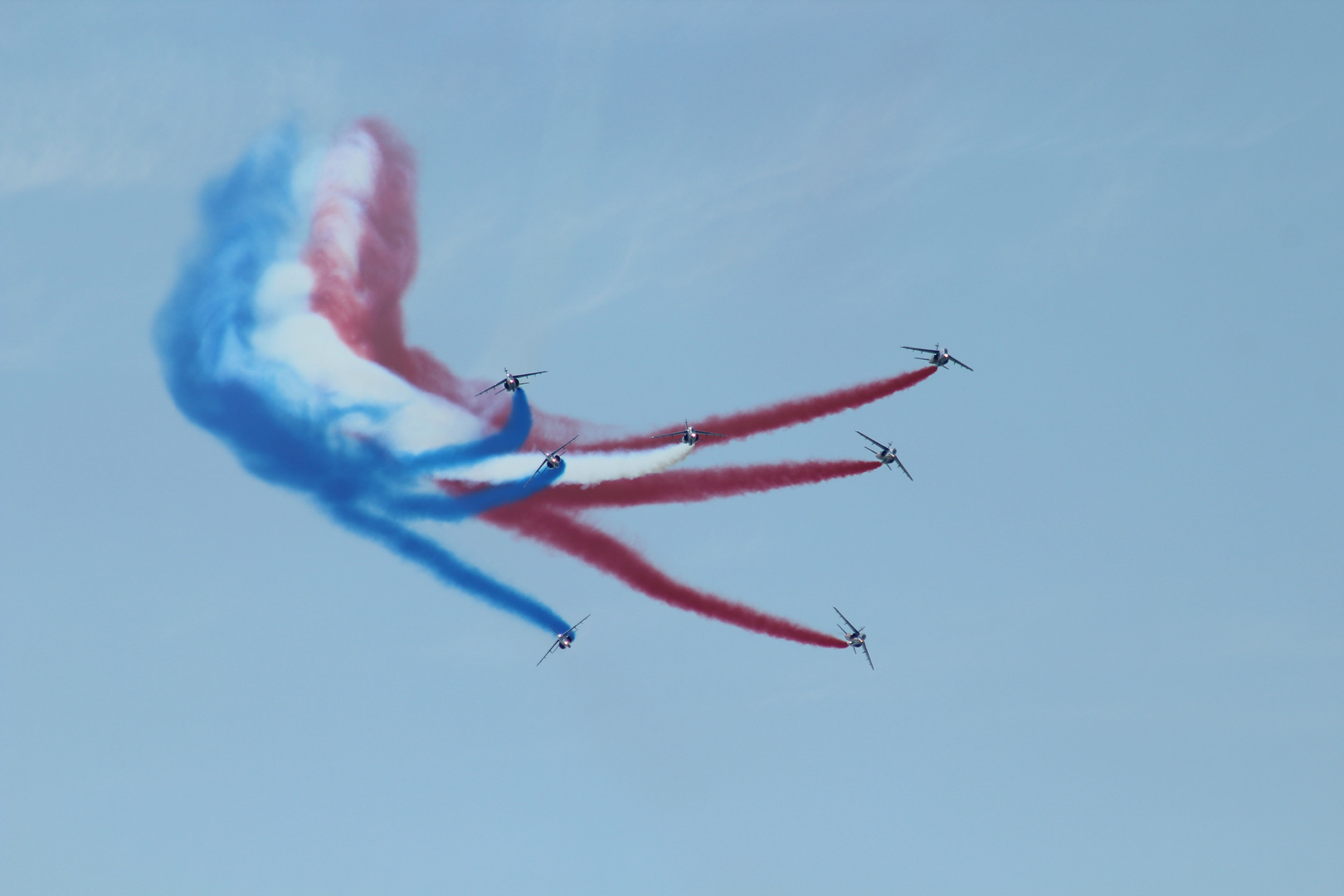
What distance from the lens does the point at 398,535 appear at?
63.9 meters

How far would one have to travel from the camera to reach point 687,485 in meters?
67.3

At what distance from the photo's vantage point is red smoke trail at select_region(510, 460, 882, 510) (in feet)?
217

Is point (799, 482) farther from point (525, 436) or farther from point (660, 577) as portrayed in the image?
point (525, 436)

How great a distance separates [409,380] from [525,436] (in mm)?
6142

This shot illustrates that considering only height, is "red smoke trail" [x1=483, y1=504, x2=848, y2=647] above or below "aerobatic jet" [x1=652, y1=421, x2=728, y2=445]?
below

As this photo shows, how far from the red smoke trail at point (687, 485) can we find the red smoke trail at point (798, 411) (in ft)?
5.94

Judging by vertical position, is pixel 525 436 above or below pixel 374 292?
below

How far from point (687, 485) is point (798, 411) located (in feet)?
22.5

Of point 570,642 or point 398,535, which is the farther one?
point 570,642

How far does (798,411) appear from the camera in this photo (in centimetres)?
6838

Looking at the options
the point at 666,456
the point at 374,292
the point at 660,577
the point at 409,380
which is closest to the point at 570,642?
the point at 660,577

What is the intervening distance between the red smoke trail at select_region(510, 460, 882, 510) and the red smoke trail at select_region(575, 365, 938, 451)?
1811 millimetres

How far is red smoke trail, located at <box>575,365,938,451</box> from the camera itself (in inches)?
2657

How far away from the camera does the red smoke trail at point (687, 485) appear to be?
217 ft
